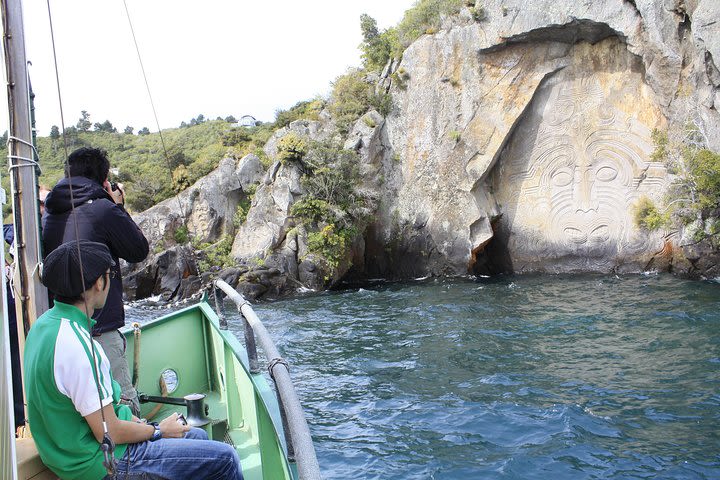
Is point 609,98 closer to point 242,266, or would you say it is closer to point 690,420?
point 242,266

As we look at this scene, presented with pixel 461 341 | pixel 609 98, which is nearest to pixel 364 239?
pixel 609 98

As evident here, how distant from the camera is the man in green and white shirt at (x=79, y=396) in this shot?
8.73 feet

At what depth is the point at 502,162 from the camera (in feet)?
78.0

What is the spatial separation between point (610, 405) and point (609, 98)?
17.1 m

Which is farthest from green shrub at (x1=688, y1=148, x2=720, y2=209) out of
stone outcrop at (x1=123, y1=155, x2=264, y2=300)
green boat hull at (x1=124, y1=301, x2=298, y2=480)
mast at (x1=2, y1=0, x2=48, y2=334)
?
mast at (x1=2, y1=0, x2=48, y2=334)

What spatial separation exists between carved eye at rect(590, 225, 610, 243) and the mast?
2118 cm

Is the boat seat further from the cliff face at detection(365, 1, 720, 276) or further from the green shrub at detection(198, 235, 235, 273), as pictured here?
the cliff face at detection(365, 1, 720, 276)

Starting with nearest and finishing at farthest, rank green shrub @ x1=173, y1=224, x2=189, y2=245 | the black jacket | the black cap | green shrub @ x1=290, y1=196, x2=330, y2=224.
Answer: the black cap < the black jacket < green shrub @ x1=290, y1=196, x2=330, y2=224 < green shrub @ x1=173, y1=224, x2=189, y2=245

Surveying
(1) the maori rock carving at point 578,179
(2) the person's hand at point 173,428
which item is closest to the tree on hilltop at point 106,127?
(1) the maori rock carving at point 578,179

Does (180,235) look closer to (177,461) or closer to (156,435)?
(156,435)

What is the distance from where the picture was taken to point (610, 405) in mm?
7656

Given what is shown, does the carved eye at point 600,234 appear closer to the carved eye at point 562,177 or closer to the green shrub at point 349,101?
the carved eye at point 562,177

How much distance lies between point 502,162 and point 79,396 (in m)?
22.6

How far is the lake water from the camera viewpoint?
6363 millimetres
